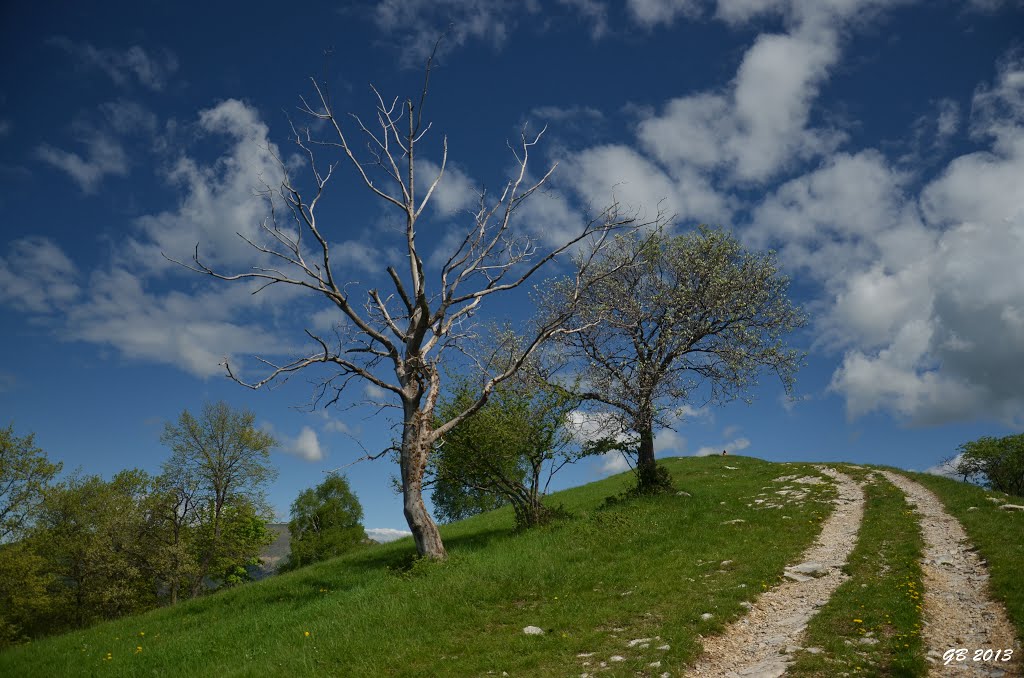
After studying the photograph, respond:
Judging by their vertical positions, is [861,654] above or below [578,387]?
below

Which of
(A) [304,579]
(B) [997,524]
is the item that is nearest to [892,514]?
(B) [997,524]

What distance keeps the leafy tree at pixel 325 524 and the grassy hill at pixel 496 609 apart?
43324mm

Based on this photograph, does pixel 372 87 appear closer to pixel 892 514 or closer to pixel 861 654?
pixel 861 654

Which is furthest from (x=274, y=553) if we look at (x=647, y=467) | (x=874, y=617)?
(x=874, y=617)

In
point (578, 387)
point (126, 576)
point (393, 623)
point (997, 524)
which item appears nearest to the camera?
point (393, 623)

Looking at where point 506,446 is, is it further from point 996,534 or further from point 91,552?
point 91,552

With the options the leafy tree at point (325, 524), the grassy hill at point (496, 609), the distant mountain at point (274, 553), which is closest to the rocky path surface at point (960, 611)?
the grassy hill at point (496, 609)

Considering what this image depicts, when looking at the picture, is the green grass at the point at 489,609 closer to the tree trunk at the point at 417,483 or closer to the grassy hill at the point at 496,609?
the grassy hill at the point at 496,609

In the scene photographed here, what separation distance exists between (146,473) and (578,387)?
4101 cm

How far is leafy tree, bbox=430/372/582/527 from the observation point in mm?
22125

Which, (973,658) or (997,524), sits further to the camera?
(997,524)

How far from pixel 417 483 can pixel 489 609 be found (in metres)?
6.31

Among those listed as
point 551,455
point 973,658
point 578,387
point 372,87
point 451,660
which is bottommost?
point 973,658

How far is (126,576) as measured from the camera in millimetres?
41031
